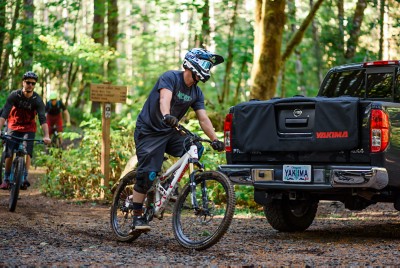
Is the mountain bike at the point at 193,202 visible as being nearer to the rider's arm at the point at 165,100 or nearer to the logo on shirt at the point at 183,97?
the rider's arm at the point at 165,100

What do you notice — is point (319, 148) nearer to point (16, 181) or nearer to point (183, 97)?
point (183, 97)

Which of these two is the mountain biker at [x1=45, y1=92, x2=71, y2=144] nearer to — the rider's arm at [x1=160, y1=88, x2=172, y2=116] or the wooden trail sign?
the wooden trail sign

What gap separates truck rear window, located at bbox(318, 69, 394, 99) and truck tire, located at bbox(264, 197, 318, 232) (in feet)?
5.17

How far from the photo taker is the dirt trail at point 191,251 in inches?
279

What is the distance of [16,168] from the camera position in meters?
12.0

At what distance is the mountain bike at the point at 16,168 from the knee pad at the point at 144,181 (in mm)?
3855

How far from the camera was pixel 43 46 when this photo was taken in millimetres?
21922

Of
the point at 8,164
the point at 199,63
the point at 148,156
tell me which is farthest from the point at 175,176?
the point at 8,164

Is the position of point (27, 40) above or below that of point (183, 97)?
above

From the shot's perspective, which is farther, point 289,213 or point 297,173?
point 289,213

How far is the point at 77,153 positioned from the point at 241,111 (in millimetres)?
6459

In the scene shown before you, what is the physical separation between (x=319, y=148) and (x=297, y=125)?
0.44 metres

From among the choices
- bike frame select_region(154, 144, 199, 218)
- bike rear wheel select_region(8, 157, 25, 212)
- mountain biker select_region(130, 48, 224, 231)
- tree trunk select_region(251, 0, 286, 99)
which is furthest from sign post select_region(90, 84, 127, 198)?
bike frame select_region(154, 144, 199, 218)

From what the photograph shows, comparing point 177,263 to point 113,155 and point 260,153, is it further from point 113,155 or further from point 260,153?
point 113,155
